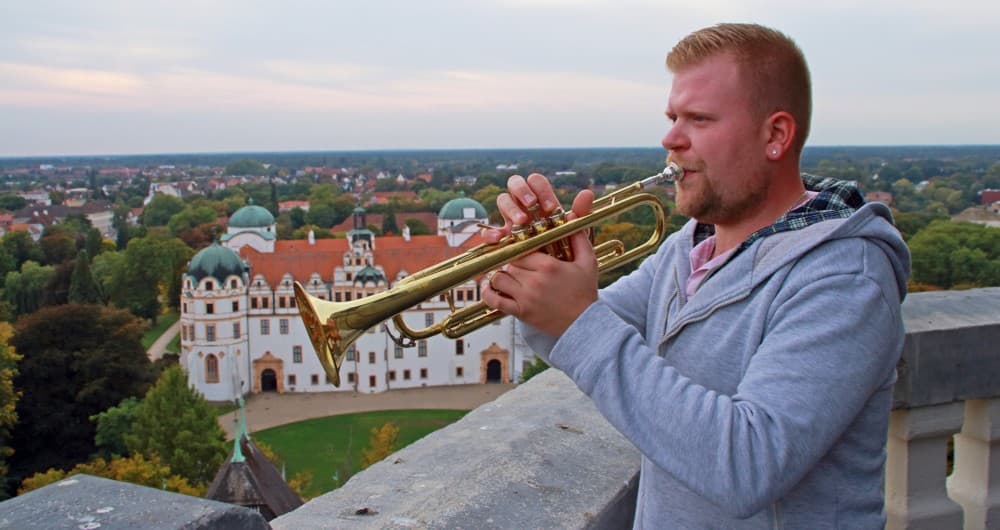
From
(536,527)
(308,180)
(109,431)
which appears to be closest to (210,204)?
(308,180)

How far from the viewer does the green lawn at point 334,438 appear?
3875 centimetres

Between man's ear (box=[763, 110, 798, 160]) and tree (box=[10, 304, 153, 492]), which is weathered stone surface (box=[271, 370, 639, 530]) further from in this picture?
tree (box=[10, 304, 153, 492])

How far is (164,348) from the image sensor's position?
5984cm

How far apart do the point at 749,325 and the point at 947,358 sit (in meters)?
1.53

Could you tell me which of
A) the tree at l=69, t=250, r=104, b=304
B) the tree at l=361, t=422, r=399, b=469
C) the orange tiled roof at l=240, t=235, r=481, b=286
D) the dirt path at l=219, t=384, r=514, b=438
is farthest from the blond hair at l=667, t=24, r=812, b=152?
the tree at l=69, t=250, r=104, b=304

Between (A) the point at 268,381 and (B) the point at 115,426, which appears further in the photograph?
(A) the point at 268,381

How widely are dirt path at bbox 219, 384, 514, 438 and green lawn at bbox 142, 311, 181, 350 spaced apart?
40.4 feet

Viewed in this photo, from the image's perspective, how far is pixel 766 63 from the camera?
8.05 feet

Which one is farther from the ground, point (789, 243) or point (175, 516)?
point (789, 243)

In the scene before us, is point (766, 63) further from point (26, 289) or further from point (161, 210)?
point (161, 210)

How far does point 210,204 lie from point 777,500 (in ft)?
413

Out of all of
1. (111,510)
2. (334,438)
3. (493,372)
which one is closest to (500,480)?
(111,510)

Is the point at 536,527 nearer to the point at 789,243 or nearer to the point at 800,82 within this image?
the point at 789,243

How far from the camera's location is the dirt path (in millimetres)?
49062
